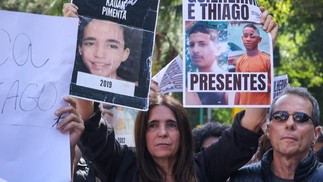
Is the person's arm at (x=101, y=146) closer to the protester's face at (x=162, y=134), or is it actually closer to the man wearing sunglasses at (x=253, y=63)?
the protester's face at (x=162, y=134)

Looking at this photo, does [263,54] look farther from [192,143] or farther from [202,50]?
[192,143]

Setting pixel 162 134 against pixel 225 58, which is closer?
pixel 162 134

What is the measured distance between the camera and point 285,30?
18984 millimetres

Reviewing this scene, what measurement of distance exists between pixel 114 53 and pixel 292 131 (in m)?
0.95

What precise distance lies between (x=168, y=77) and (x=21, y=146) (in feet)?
4.94

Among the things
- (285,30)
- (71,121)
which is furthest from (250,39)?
(285,30)

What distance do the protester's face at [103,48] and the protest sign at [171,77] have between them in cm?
96

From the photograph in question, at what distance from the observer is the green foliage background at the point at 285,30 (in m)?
12.0

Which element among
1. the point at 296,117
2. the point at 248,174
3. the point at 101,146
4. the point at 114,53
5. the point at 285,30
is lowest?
the point at 248,174

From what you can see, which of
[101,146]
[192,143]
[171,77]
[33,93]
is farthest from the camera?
[171,77]

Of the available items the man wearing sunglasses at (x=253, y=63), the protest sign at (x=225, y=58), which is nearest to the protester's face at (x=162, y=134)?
the protest sign at (x=225, y=58)

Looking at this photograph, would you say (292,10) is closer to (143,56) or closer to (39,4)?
(39,4)

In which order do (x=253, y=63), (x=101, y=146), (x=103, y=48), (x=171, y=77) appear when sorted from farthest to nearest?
(x=171, y=77), (x=253, y=63), (x=101, y=146), (x=103, y=48)

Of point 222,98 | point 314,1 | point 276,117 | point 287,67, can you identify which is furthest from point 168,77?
point 287,67
